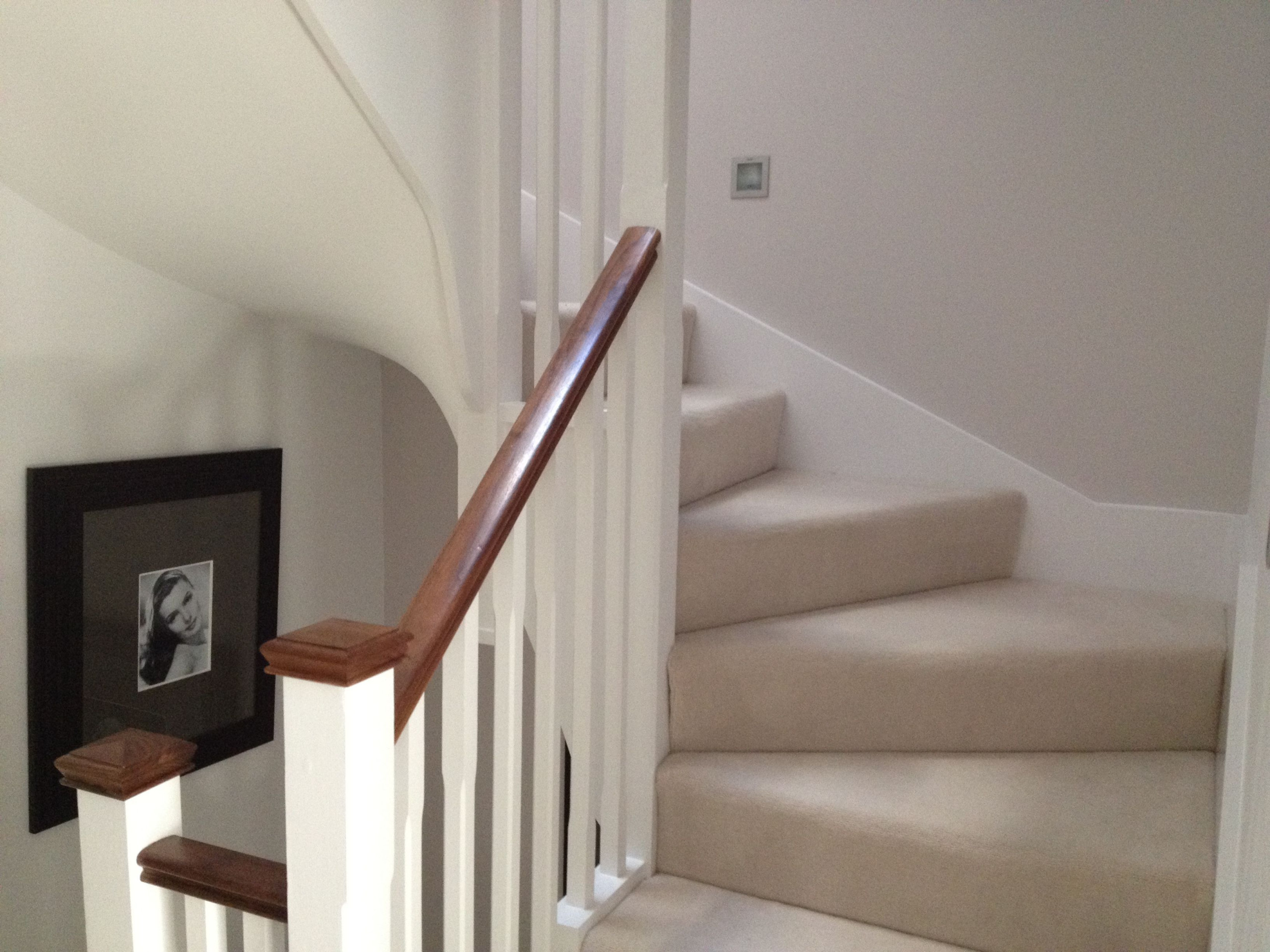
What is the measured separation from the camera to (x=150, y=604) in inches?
81.9

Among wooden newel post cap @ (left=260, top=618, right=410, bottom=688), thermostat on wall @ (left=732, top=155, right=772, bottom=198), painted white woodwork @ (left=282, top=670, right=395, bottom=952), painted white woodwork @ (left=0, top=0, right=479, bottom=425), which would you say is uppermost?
thermostat on wall @ (left=732, top=155, right=772, bottom=198)

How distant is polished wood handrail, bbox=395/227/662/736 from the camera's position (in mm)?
1232

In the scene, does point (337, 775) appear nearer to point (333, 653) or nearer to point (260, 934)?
point (333, 653)

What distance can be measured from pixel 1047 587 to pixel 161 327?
2089 millimetres

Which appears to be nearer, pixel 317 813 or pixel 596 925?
pixel 317 813

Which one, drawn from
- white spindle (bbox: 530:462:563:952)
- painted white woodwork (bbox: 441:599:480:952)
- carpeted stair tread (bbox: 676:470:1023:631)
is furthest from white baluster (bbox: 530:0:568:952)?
carpeted stair tread (bbox: 676:470:1023:631)

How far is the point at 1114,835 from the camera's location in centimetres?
164

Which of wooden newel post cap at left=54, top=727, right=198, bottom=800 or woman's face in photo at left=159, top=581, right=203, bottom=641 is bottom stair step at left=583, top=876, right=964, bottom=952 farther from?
woman's face in photo at left=159, top=581, right=203, bottom=641

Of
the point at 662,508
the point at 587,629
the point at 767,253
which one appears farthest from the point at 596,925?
the point at 767,253

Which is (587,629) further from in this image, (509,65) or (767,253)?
(767,253)

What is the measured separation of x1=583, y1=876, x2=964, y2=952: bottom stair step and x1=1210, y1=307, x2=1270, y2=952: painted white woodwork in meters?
0.47

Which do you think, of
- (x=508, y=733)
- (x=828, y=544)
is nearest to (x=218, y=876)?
(x=508, y=733)

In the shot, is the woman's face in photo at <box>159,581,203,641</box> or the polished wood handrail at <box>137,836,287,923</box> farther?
the woman's face in photo at <box>159,581,203,641</box>

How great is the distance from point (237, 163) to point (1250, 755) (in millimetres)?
1695
